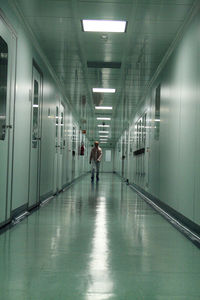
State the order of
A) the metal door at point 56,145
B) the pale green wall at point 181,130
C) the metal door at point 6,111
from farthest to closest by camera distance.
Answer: the metal door at point 56,145, the pale green wall at point 181,130, the metal door at point 6,111

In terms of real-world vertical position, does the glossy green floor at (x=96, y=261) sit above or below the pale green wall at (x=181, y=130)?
below

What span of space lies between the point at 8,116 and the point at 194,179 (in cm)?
243

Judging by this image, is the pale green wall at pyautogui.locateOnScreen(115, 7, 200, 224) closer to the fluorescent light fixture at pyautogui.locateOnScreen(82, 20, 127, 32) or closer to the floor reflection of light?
the fluorescent light fixture at pyautogui.locateOnScreen(82, 20, 127, 32)

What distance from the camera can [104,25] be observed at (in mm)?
5195

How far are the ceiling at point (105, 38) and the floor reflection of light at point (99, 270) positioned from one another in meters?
2.89

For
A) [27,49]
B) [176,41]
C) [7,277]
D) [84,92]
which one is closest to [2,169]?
[7,277]

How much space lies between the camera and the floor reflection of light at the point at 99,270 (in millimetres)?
2171

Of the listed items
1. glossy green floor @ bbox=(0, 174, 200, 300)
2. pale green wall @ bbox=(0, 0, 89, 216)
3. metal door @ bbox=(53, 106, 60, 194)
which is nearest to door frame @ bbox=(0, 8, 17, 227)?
pale green wall @ bbox=(0, 0, 89, 216)

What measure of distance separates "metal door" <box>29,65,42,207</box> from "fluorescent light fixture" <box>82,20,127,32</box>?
1.24m

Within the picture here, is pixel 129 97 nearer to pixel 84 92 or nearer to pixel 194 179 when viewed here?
pixel 84 92

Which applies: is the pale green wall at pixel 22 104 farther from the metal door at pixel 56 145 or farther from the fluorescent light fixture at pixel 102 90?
the fluorescent light fixture at pixel 102 90

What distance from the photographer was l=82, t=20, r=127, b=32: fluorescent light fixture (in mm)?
5098

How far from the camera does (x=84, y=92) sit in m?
10.2

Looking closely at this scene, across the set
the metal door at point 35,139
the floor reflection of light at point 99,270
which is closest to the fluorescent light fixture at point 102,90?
the metal door at point 35,139
